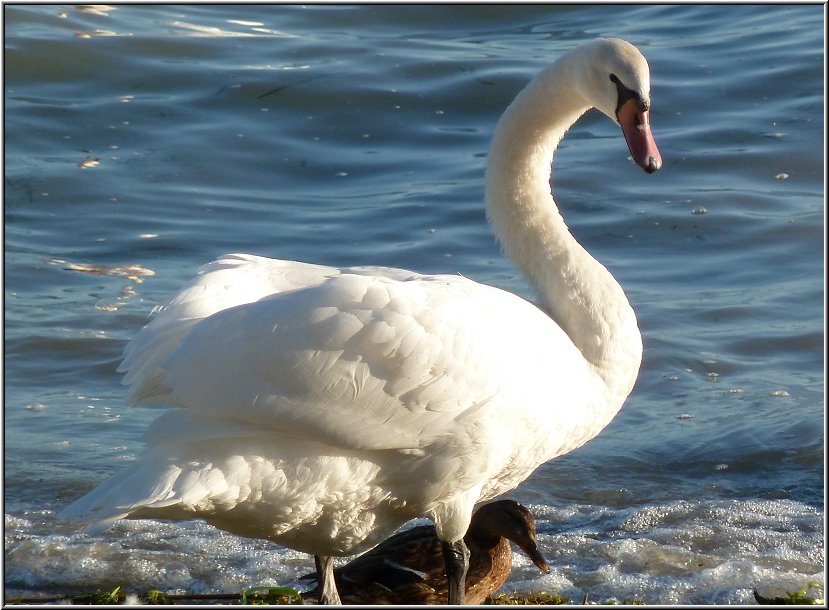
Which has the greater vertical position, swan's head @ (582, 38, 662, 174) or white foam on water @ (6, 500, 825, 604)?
swan's head @ (582, 38, 662, 174)

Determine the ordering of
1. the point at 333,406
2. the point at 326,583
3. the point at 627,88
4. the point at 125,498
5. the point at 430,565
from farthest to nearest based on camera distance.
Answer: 1. the point at 430,565
2. the point at 326,583
3. the point at 627,88
4. the point at 333,406
5. the point at 125,498

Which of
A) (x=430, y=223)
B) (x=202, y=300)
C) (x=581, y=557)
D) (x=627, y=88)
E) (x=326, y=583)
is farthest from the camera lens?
(x=430, y=223)

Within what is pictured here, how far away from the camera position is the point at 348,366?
4.39 meters

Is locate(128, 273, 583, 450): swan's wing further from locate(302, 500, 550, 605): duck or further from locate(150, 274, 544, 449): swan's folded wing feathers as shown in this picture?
locate(302, 500, 550, 605): duck

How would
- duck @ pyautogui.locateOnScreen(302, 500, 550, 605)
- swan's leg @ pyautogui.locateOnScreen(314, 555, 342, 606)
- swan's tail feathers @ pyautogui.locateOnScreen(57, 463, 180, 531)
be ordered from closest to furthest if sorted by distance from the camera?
swan's tail feathers @ pyautogui.locateOnScreen(57, 463, 180, 531) → swan's leg @ pyautogui.locateOnScreen(314, 555, 342, 606) → duck @ pyautogui.locateOnScreen(302, 500, 550, 605)

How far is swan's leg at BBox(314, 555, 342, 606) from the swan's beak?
2.13 m

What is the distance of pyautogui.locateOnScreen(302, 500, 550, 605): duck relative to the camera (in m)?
5.50

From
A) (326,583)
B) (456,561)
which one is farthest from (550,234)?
(326,583)

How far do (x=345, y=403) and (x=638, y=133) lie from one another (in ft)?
5.75

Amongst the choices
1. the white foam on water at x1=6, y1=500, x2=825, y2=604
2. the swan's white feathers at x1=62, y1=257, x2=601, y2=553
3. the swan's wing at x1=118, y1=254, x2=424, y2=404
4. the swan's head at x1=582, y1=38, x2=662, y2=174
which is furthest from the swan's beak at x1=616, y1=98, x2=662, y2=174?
the white foam on water at x1=6, y1=500, x2=825, y2=604

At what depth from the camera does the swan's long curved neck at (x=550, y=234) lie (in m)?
5.16

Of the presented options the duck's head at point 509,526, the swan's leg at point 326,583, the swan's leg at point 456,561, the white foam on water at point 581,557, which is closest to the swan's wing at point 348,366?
the swan's leg at point 456,561

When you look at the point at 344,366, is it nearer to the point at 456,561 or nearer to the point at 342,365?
the point at 342,365

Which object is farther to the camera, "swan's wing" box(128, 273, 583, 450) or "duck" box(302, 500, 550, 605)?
"duck" box(302, 500, 550, 605)
